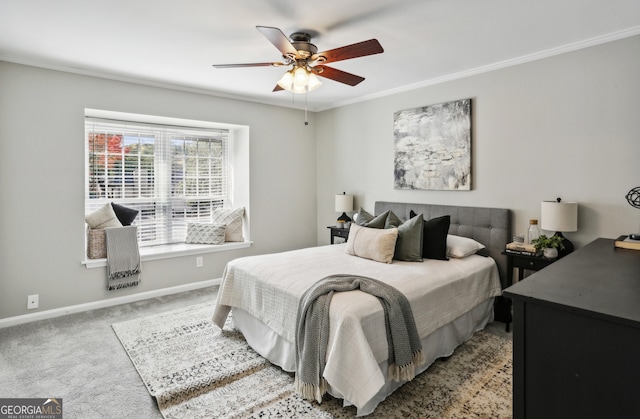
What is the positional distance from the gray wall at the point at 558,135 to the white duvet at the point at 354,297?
0.80 m

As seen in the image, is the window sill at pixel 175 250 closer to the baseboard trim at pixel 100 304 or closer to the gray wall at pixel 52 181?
the gray wall at pixel 52 181

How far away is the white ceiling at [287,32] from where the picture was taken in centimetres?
231

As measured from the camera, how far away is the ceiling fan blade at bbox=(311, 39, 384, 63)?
2.24 metres

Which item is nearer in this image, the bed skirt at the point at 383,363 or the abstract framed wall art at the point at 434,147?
the bed skirt at the point at 383,363

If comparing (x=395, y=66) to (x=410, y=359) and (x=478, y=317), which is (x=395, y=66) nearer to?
(x=478, y=317)

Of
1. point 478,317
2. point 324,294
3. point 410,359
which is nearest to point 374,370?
point 410,359

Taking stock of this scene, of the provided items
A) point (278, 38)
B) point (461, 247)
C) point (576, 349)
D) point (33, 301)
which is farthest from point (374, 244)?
point (33, 301)

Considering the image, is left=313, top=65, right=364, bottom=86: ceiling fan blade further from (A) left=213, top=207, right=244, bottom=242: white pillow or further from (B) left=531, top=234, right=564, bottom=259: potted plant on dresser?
(A) left=213, top=207, right=244, bottom=242: white pillow

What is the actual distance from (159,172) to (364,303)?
3.62 metres

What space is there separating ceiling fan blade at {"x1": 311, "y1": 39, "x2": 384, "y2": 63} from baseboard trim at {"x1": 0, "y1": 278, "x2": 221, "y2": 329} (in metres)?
3.23

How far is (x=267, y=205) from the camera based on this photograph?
508 cm

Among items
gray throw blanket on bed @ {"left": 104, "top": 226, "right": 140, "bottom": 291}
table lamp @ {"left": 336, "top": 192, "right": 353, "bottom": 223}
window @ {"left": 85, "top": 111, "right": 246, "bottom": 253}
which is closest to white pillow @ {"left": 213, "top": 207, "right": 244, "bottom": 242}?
window @ {"left": 85, "top": 111, "right": 246, "bottom": 253}

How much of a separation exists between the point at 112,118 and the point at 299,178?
2560 millimetres

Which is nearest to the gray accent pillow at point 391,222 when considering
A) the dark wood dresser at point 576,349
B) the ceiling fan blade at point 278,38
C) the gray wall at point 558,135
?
the gray wall at point 558,135
